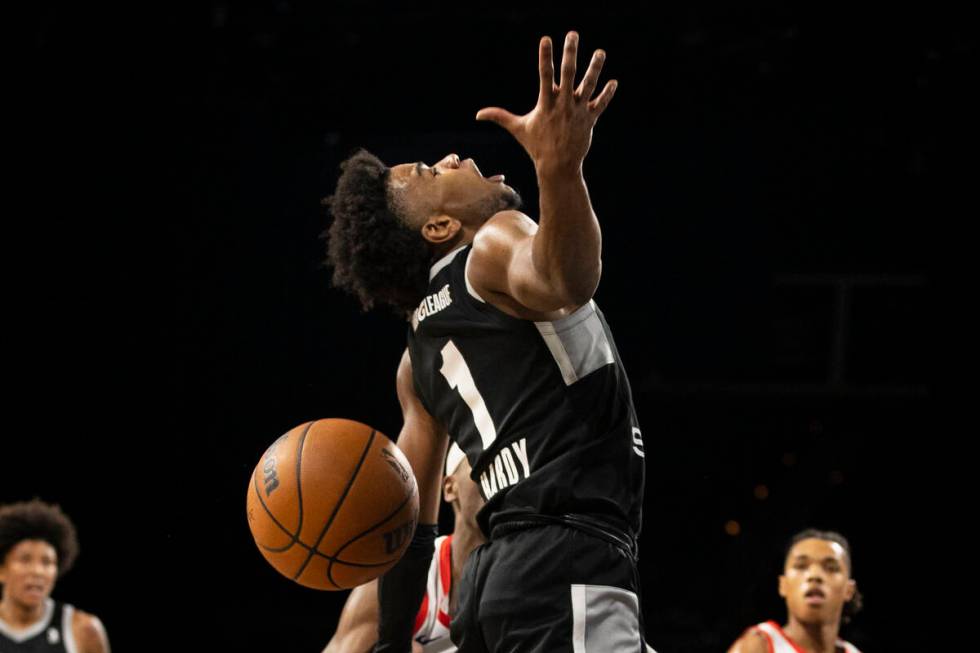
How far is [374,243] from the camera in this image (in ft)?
9.09

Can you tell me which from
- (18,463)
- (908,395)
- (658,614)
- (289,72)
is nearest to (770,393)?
(908,395)

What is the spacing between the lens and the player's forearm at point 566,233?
2061 mm

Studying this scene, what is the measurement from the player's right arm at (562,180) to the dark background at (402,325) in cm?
454

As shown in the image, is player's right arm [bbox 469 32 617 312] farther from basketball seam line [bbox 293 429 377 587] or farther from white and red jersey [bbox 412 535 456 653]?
white and red jersey [bbox 412 535 456 653]

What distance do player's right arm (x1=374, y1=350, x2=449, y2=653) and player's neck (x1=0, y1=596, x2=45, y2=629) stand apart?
3.75 meters

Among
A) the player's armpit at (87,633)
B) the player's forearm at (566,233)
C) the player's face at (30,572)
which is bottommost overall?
the player's armpit at (87,633)

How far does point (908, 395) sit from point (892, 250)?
114 cm

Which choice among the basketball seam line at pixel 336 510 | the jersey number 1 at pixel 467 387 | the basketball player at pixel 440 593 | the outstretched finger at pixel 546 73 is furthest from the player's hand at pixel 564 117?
the basketball player at pixel 440 593

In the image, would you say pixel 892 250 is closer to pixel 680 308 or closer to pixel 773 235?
pixel 773 235

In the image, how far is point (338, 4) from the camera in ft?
22.0

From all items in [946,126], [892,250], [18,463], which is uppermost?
[946,126]

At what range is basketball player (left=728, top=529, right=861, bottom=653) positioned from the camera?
207 inches

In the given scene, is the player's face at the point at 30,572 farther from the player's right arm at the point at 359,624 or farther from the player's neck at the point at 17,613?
the player's right arm at the point at 359,624

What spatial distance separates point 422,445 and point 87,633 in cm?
409
